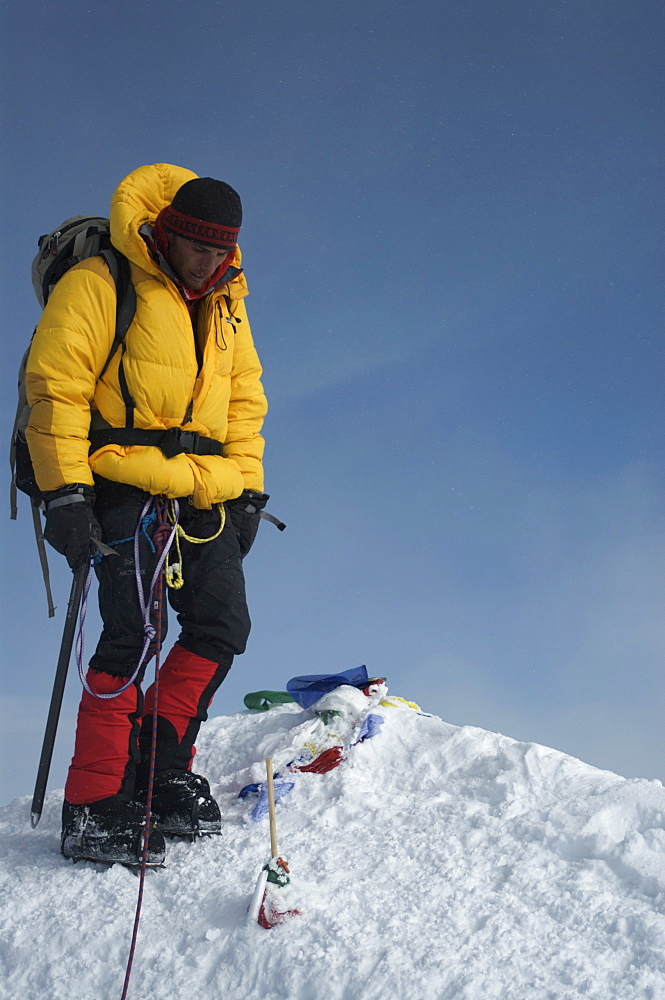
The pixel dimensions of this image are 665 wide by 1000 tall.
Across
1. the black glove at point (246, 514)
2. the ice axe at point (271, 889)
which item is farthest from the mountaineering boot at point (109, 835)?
the black glove at point (246, 514)

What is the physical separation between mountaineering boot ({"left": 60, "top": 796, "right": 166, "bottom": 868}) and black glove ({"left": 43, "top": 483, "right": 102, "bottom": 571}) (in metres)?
1.09

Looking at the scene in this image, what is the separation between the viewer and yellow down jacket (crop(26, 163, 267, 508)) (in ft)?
12.1

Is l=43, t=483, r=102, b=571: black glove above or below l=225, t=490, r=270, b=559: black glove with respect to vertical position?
below

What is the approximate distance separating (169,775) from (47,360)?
200 cm

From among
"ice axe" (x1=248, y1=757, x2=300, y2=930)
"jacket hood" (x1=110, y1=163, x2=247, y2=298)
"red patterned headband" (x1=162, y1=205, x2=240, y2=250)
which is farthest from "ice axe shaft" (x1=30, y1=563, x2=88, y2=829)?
"red patterned headband" (x1=162, y1=205, x2=240, y2=250)

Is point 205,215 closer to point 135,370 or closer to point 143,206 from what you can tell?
point 143,206

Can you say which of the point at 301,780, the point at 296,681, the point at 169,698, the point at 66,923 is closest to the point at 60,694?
the point at 169,698

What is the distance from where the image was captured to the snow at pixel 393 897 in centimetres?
268

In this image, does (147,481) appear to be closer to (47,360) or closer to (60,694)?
(47,360)

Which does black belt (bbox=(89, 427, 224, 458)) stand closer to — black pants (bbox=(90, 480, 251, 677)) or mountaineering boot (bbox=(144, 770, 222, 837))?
black pants (bbox=(90, 480, 251, 677))

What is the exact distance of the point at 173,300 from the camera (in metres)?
3.89

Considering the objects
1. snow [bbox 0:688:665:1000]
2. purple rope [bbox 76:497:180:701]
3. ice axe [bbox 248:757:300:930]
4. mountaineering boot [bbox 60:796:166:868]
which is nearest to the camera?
snow [bbox 0:688:665:1000]

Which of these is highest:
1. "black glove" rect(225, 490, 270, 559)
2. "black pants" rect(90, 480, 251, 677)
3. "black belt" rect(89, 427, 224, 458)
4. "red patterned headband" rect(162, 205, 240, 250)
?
"red patterned headband" rect(162, 205, 240, 250)

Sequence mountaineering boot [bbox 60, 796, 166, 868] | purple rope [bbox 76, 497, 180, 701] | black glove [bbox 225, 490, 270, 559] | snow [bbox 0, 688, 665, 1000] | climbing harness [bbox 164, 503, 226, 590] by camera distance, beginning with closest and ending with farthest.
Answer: snow [bbox 0, 688, 665, 1000] < mountaineering boot [bbox 60, 796, 166, 868] < purple rope [bbox 76, 497, 180, 701] < climbing harness [bbox 164, 503, 226, 590] < black glove [bbox 225, 490, 270, 559]
